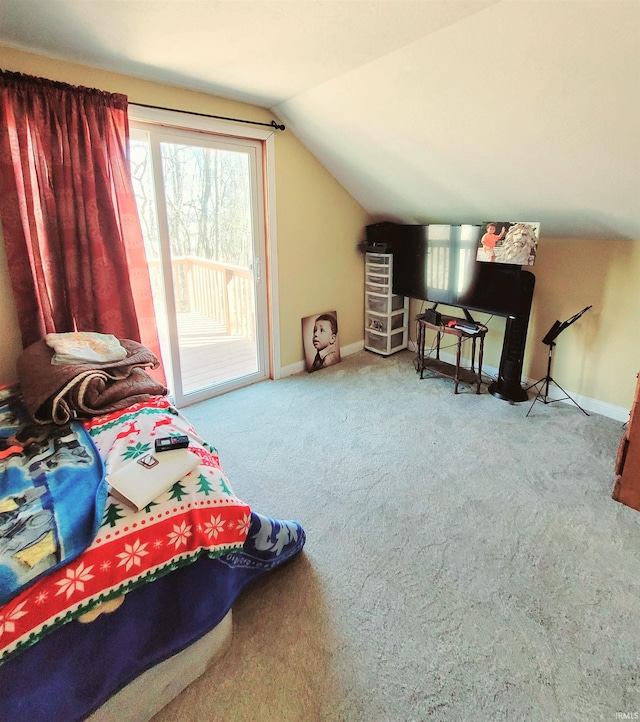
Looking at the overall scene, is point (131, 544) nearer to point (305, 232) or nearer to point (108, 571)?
point (108, 571)

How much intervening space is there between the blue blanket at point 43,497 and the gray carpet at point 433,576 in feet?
2.07

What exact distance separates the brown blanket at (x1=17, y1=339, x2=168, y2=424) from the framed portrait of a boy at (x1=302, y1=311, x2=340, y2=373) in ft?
6.12

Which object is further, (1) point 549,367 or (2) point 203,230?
(2) point 203,230

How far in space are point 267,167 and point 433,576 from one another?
9.52 ft

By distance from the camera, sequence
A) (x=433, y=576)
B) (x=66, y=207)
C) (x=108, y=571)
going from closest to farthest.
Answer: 1. (x=108, y=571)
2. (x=433, y=576)
3. (x=66, y=207)

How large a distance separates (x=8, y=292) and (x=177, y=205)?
1.32 metres

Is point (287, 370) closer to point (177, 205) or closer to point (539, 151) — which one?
point (177, 205)

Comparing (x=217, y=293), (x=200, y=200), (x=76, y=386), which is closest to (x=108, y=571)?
(x=76, y=386)

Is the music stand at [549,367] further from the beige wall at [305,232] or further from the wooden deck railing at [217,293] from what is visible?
the wooden deck railing at [217,293]

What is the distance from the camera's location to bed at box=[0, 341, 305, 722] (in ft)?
3.45

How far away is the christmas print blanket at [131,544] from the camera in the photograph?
3.39 ft

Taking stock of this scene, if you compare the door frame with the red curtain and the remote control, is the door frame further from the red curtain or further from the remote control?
the remote control

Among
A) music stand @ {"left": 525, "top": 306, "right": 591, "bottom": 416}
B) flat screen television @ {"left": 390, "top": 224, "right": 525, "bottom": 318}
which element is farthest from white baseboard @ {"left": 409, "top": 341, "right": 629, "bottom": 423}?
flat screen television @ {"left": 390, "top": 224, "right": 525, "bottom": 318}

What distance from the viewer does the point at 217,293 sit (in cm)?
452
